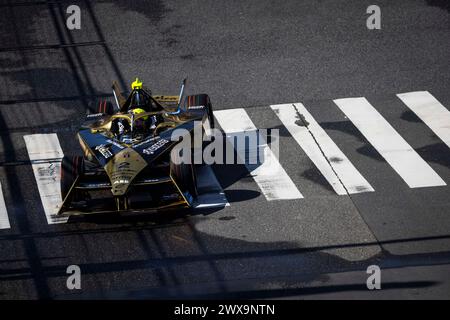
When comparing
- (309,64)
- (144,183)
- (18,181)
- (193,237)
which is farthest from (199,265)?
(309,64)

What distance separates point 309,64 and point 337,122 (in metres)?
2.95

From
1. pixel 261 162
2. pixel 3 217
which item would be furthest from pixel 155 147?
pixel 3 217

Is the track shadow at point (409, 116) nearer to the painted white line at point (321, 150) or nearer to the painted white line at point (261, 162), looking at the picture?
the painted white line at point (321, 150)

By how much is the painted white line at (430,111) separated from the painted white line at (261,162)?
3.68 metres

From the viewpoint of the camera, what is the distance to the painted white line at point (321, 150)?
56.1 feet

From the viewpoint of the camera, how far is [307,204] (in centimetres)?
1648

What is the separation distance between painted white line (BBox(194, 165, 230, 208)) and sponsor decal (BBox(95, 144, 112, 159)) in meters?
1.85

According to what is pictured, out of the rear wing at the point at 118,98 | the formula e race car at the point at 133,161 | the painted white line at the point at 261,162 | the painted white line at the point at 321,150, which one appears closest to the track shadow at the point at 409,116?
the painted white line at the point at 321,150

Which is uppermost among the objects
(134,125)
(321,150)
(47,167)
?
(134,125)

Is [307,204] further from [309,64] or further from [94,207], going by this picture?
[309,64]

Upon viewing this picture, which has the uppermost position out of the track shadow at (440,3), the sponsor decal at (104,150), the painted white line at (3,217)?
the track shadow at (440,3)

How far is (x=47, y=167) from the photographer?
59.0 ft

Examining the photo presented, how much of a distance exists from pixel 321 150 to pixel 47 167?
18.4 ft

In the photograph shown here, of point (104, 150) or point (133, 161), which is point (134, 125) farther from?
point (133, 161)
